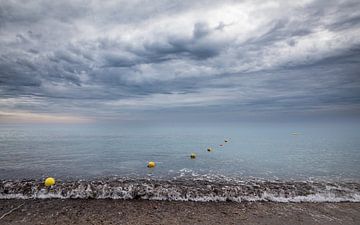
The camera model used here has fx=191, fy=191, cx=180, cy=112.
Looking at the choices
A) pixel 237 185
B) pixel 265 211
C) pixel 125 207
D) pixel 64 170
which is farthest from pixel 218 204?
pixel 64 170

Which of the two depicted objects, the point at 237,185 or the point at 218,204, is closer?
the point at 218,204

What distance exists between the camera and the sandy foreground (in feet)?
27.4

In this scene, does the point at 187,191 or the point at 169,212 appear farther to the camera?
the point at 187,191

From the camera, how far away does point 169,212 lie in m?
9.32

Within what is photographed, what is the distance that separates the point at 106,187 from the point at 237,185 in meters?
8.89

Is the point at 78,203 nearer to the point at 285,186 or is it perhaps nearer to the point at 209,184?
the point at 209,184

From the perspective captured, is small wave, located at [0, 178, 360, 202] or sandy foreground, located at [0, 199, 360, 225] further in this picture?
small wave, located at [0, 178, 360, 202]

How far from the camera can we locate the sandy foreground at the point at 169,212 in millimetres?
8359

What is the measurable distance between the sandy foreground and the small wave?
795 millimetres

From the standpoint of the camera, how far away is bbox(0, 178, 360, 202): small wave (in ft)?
37.2

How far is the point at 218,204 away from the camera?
414 inches

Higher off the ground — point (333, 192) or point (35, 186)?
point (35, 186)

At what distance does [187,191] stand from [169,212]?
117 inches

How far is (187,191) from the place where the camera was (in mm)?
12109
